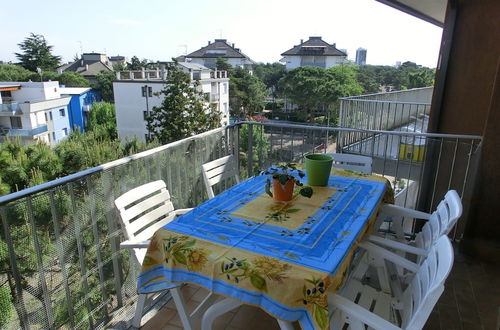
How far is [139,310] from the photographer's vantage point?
2.05m

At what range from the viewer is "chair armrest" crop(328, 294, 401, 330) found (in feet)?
4.11

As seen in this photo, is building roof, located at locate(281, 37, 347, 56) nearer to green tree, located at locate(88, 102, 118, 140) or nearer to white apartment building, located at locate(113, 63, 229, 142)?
white apartment building, located at locate(113, 63, 229, 142)

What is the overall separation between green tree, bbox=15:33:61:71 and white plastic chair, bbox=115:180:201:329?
5332cm

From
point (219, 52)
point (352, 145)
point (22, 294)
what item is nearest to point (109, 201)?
point (22, 294)

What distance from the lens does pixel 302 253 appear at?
4.65 ft

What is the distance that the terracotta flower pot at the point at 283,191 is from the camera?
6.43 ft

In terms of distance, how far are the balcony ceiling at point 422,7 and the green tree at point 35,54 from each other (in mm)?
51414

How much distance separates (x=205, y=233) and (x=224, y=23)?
6525 centimetres

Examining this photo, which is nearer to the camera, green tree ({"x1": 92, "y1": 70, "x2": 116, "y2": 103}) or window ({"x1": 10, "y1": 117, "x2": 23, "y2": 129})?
window ({"x1": 10, "y1": 117, "x2": 23, "y2": 129})

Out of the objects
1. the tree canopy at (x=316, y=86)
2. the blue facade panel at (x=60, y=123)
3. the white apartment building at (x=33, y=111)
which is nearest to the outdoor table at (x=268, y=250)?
the white apartment building at (x=33, y=111)

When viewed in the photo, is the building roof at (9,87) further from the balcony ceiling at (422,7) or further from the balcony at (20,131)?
the balcony ceiling at (422,7)

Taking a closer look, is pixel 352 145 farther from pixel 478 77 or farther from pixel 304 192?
pixel 304 192

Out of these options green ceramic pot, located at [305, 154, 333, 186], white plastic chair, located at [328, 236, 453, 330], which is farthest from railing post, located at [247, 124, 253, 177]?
white plastic chair, located at [328, 236, 453, 330]

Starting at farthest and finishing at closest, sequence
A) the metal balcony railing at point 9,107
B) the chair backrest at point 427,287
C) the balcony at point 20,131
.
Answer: the balcony at point 20,131
the metal balcony railing at point 9,107
the chair backrest at point 427,287
